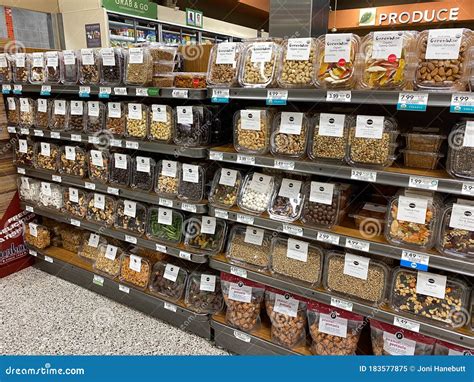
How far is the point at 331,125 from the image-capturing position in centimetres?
166

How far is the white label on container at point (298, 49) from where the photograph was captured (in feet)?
5.34

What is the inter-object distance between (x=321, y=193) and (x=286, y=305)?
688mm

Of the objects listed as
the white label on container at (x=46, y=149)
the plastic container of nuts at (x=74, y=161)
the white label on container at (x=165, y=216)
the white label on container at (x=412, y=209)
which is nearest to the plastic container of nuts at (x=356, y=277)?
the white label on container at (x=412, y=209)

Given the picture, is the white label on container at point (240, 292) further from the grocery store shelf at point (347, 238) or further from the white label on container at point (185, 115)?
the white label on container at point (185, 115)

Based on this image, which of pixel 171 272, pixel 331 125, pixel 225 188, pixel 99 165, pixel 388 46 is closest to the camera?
pixel 388 46

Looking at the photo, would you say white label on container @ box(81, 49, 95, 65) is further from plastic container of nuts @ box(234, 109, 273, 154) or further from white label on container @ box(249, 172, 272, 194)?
white label on container @ box(249, 172, 272, 194)

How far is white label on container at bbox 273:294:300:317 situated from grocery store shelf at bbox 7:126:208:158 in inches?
36.2

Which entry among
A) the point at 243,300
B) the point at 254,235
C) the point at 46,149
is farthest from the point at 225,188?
the point at 46,149

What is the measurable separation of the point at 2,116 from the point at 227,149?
6.74 feet

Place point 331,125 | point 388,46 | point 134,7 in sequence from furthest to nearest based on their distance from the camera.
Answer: point 134,7 → point 331,125 → point 388,46

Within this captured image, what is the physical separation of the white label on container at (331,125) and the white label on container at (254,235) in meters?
0.68

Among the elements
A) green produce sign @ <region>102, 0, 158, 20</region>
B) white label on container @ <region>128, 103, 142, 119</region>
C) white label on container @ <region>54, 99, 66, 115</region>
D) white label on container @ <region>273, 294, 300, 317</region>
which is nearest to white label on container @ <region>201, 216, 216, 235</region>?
white label on container @ <region>273, 294, 300, 317</region>

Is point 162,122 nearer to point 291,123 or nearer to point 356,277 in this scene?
point 291,123

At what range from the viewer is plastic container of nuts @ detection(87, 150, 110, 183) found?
2.52m
